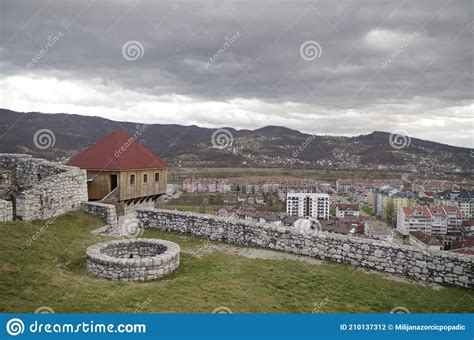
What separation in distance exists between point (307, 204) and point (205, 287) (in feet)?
296

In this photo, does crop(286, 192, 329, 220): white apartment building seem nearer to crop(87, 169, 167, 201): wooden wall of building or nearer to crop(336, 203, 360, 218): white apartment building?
crop(336, 203, 360, 218): white apartment building

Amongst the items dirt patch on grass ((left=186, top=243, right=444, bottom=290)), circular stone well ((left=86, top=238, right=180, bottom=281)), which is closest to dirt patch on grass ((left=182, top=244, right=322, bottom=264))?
dirt patch on grass ((left=186, top=243, right=444, bottom=290))

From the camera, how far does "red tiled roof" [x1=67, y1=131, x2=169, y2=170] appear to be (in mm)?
18453

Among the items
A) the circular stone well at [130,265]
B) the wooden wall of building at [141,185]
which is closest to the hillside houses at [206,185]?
the wooden wall of building at [141,185]

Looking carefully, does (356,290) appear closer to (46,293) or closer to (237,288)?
(237,288)

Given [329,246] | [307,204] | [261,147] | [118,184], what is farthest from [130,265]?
[261,147]

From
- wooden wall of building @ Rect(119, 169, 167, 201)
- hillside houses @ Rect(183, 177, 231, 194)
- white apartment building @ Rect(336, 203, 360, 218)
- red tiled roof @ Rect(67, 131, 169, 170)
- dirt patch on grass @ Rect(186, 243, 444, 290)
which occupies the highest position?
red tiled roof @ Rect(67, 131, 169, 170)

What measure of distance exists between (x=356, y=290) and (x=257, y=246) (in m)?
4.14

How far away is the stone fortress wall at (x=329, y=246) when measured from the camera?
942cm

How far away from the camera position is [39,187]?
1298cm

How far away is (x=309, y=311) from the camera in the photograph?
24.5ft

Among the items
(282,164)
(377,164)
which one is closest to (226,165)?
(282,164)

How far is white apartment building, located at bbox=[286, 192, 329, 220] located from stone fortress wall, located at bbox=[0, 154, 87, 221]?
3163 inches

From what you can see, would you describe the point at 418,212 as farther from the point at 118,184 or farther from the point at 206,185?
the point at 118,184
